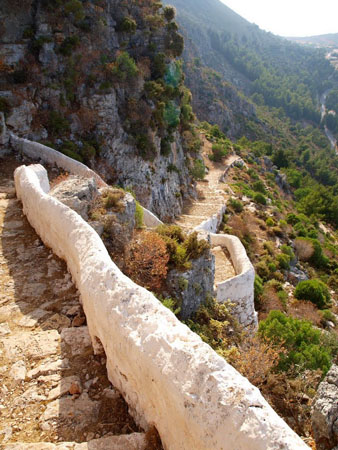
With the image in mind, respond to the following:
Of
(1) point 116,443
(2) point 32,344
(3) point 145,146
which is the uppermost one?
(1) point 116,443

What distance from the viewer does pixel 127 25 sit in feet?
79.1

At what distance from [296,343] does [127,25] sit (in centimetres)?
2405

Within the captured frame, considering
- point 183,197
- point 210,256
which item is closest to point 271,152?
point 183,197

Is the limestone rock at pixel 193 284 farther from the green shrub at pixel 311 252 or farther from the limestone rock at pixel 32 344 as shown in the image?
the green shrub at pixel 311 252

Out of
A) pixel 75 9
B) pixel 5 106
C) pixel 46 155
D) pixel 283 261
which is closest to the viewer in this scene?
pixel 46 155

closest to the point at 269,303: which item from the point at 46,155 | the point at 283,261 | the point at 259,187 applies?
the point at 283,261

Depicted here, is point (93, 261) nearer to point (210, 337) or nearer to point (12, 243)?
point (12, 243)

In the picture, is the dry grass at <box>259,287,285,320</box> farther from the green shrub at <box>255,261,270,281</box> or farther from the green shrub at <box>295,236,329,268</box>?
the green shrub at <box>295,236,329,268</box>

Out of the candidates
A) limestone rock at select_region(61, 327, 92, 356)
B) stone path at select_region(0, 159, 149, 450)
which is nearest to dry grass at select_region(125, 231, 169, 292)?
stone path at select_region(0, 159, 149, 450)

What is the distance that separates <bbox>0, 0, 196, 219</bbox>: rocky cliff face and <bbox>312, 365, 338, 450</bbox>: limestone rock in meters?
16.2

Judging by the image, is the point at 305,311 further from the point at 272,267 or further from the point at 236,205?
the point at 236,205

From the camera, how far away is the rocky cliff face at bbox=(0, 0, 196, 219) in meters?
19.0

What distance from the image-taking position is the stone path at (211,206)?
14.2 metres

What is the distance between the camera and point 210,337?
8.69 meters
